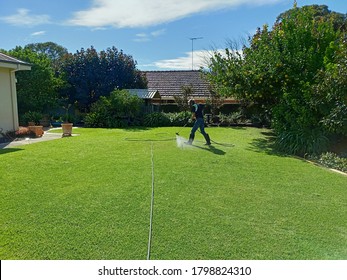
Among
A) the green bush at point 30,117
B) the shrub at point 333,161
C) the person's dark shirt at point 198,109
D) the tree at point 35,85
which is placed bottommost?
the shrub at point 333,161

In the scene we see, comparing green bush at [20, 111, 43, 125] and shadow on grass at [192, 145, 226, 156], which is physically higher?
green bush at [20, 111, 43, 125]

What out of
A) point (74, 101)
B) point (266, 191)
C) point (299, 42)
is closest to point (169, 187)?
point (266, 191)

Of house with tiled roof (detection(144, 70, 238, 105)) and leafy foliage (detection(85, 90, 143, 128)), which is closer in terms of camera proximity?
leafy foliage (detection(85, 90, 143, 128))

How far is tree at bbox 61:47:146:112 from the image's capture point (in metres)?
22.2

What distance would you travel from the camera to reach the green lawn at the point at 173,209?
124 inches

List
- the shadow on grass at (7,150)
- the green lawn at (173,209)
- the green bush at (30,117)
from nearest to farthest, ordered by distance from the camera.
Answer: the green lawn at (173,209), the shadow on grass at (7,150), the green bush at (30,117)

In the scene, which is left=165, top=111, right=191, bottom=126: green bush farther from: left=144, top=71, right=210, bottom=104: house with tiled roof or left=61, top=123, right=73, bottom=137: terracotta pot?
left=61, top=123, right=73, bottom=137: terracotta pot

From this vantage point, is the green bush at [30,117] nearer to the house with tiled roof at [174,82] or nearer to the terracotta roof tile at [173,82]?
the house with tiled roof at [174,82]

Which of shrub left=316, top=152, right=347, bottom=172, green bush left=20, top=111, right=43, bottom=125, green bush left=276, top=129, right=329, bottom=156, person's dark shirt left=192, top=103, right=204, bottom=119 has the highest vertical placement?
person's dark shirt left=192, top=103, right=204, bottom=119

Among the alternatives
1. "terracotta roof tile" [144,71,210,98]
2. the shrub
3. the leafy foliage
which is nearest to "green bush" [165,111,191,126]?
the leafy foliage

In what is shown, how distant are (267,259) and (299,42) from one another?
970cm

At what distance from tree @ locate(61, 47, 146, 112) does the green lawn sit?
15.5 m

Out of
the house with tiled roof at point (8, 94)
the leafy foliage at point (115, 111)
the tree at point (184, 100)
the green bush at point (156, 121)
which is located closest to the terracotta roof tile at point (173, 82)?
the tree at point (184, 100)

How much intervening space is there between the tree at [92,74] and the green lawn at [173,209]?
15492mm
